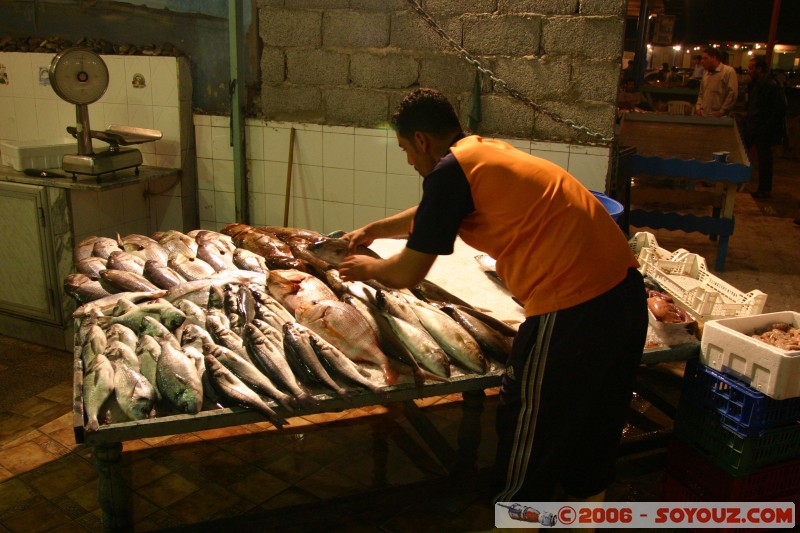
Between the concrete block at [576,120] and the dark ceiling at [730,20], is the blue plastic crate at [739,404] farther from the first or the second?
the dark ceiling at [730,20]

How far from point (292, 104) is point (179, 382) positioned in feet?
14.4

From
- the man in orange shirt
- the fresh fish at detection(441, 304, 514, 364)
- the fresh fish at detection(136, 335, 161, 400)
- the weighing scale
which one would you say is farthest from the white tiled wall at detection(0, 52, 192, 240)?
the man in orange shirt

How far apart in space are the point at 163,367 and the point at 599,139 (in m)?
4.21

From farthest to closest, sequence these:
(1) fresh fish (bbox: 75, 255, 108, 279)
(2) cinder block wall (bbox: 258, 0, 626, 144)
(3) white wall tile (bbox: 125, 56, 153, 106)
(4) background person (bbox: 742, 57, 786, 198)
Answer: (4) background person (bbox: 742, 57, 786, 198), (3) white wall tile (bbox: 125, 56, 153, 106), (2) cinder block wall (bbox: 258, 0, 626, 144), (1) fresh fish (bbox: 75, 255, 108, 279)

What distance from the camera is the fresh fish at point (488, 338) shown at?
10.3 ft

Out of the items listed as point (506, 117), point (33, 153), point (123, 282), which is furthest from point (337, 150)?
point (123, 282)

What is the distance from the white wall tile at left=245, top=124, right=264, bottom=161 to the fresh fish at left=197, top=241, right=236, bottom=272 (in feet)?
9.10

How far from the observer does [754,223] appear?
10.1 m

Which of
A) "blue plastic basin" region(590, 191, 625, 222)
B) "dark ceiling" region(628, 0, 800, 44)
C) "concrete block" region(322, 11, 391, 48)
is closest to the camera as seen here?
"blue plastic basin" region(590, 191, 625, 222)

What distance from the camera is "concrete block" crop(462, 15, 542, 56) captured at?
18.4 ft

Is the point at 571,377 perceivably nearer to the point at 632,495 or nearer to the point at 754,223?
the point at 632,495

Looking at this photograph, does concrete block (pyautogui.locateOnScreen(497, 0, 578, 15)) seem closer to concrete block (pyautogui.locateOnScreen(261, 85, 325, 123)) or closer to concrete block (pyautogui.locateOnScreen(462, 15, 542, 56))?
concrete block (pyautogui.locateOnScreen(462, 15, 542, 56))

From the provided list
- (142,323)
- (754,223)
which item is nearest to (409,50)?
(142,323)

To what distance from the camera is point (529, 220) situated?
260 cm
